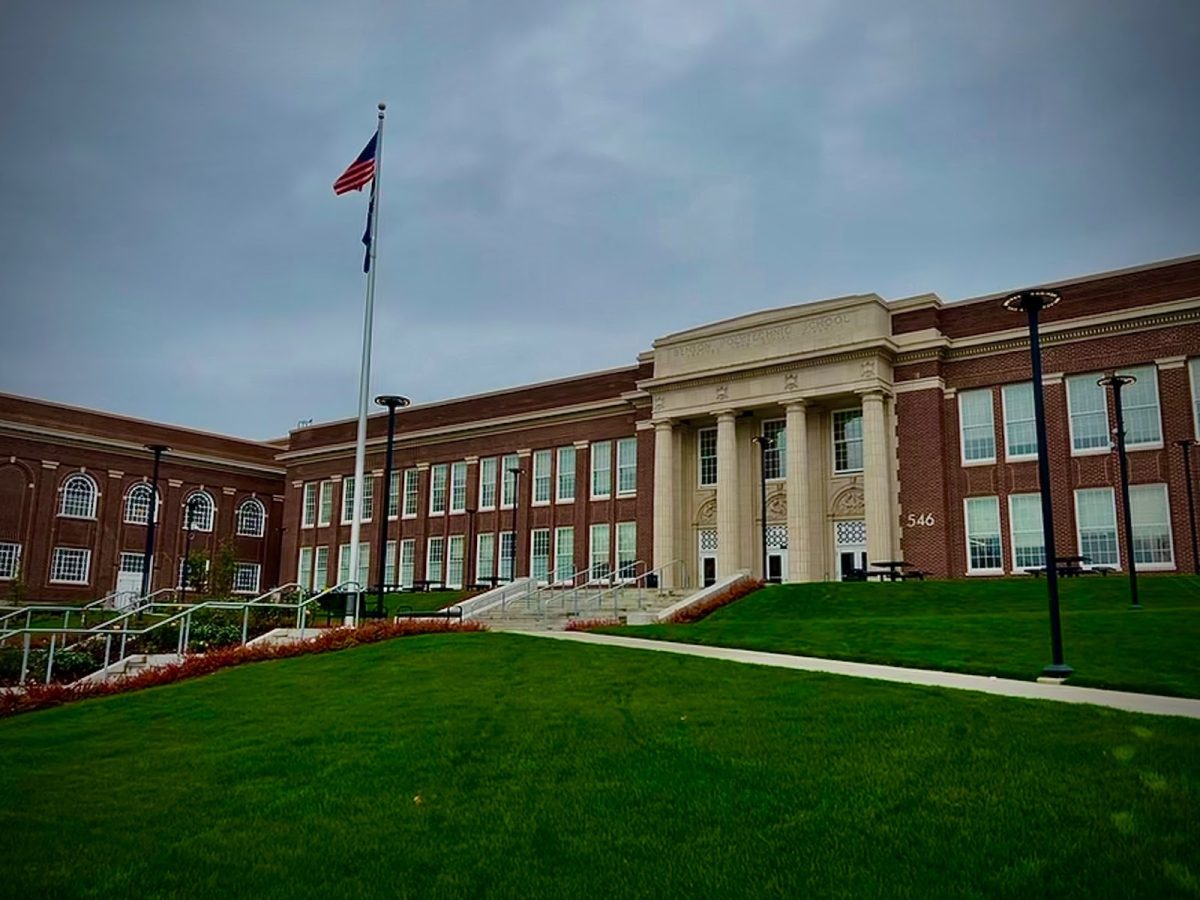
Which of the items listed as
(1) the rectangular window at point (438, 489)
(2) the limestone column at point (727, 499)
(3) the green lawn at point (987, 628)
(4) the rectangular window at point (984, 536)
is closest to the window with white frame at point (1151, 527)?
(3) the green lawn at point (987, 628)

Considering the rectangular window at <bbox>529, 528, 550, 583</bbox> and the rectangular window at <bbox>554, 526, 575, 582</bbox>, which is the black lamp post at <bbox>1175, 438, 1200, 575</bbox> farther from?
the rectangular window at <bbox>529, 528, 550, 583</bbox>

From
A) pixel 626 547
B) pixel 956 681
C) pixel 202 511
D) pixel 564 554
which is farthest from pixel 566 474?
pixel 956 681

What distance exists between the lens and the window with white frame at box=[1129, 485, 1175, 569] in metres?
32.8

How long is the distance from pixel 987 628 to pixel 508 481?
114ft

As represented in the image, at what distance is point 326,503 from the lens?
2411 inches

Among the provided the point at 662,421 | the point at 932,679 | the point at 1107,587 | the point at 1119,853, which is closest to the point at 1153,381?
the point at 1107,587

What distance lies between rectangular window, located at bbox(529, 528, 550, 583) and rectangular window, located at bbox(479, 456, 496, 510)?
3575mm

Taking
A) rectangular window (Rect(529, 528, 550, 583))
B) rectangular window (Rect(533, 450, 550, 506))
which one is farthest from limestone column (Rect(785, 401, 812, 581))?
rectangular window (Rect(533, 450, 550, 506))

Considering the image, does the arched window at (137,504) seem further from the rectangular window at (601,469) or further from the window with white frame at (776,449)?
the window with white frame at (776,449)

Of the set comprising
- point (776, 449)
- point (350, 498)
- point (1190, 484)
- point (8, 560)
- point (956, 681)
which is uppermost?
point (776, 449)

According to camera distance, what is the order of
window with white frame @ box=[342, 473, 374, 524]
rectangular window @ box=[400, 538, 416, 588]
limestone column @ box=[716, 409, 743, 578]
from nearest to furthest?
1. limestone column @ box=[716, 409, 743, 578]
2. rectangular window @ box=[400, 538, 416, 588]
3. window with white frame @ box=[342, 473, 374, 524]

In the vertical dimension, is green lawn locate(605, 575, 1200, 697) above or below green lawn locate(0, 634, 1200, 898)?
above

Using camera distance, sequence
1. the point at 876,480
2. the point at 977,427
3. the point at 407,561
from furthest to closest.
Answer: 1. the point at 407,561
2. the point at 876,480
3. the point at 977,427

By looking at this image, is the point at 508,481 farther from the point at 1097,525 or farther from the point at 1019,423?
the point at 1097,525
